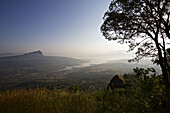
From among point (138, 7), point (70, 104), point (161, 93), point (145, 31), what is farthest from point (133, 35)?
point (70, 104)

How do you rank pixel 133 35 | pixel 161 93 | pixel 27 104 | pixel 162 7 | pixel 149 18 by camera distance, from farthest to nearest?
1. pixel 133 35
2. pixel 149 18
3. pixel 162 7
4. pixel 161 93
5. pixel 27 104

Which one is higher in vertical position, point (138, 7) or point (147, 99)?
point (138, 7)

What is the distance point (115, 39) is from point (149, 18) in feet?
7.84

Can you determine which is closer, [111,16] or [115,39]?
[111,16]

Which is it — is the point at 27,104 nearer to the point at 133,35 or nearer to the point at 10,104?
the point at 10,104

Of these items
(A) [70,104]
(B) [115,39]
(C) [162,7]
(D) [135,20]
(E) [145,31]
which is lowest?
(A) [70,104]

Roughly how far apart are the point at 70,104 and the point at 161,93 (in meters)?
4.09

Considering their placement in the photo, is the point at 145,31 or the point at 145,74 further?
the point at 145,31

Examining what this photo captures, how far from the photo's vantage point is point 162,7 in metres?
5.76

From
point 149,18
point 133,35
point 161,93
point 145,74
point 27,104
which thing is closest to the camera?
point 27,104

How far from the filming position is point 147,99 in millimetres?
4223

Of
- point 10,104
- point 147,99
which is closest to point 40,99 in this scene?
point 10,104

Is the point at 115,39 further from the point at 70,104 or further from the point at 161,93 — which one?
the point at 70,104

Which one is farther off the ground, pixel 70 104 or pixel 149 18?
pixel 149 18
